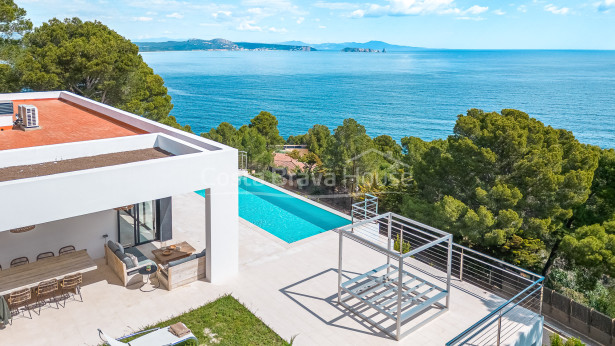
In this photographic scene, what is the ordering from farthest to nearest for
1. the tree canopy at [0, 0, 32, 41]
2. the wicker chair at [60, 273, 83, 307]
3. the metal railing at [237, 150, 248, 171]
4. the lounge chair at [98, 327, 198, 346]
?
the tree canopy at [0, 0, 32, 41], the metal railing at [237, 150, 248, 171], the wicker chair at [60, 273, 83, 307], the lounge chair at [98, 327, 198, 346]

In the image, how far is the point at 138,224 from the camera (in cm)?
1341

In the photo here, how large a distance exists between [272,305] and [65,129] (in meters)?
8.28

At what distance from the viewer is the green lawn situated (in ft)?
29.8

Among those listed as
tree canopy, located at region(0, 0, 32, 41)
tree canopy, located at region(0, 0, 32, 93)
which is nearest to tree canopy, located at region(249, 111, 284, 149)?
tree canopy, located at region(0, 0, 32, 41)

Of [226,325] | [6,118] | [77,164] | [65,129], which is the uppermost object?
[6,118]

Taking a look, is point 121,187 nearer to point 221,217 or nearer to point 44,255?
point 221,217

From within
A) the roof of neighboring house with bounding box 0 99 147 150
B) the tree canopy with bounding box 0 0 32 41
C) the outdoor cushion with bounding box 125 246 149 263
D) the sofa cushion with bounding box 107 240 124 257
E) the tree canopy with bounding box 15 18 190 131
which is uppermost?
the tree canopy with bounding box 0 0 32 41

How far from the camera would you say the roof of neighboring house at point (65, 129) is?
12055 millimetres

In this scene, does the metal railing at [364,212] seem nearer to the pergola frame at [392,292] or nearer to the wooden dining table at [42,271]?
the pergola frame at [392,292]

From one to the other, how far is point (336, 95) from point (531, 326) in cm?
10699

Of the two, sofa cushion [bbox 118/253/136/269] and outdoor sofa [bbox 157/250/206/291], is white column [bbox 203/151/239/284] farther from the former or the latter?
sofa cushion [bbox 118/253/136/269]

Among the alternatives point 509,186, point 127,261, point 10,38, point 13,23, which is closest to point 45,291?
point 127,261

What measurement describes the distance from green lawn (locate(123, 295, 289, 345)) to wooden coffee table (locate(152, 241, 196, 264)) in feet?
6.97

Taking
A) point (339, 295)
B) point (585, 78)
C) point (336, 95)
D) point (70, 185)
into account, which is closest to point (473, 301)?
point (339, 295)
